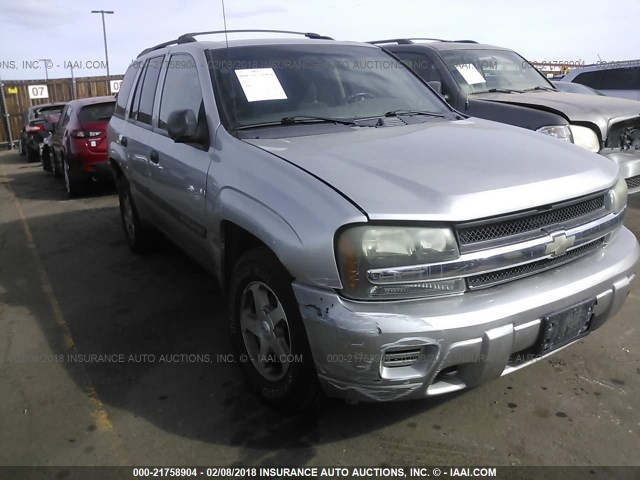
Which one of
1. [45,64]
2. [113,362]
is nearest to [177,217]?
[113,362]

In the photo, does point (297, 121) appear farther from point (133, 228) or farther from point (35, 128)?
point (35, 128)

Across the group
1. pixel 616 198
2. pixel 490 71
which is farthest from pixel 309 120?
pixel 490 71

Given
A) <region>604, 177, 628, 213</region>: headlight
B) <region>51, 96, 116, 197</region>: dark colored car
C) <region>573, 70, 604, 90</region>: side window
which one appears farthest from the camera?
<region>573, 70, 604, 90</region>: side window

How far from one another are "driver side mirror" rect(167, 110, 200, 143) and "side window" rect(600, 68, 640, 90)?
10854mm

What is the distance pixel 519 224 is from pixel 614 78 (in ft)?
35.5

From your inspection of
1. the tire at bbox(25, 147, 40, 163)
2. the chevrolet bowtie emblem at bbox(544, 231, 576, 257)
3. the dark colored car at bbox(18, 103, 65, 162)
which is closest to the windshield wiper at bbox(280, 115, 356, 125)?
the chevrolet bowtie emblem at bbox(544, 231, 576, 257)

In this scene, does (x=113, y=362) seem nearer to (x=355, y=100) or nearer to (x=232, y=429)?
(x=232, y=429)

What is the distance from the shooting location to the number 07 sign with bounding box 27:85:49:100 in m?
21.7

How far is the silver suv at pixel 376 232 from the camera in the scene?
2.17 meters

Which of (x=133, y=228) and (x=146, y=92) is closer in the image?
(x=146, y=92)

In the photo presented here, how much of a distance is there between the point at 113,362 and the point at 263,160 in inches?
67.0

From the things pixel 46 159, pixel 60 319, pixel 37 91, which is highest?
pixel 37 91

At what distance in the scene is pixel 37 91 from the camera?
71.4ft

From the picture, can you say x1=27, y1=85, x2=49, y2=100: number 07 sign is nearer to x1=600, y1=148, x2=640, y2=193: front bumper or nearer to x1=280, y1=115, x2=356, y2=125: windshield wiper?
x1=600, y1=148, x2=640, y2=193: front bumper
